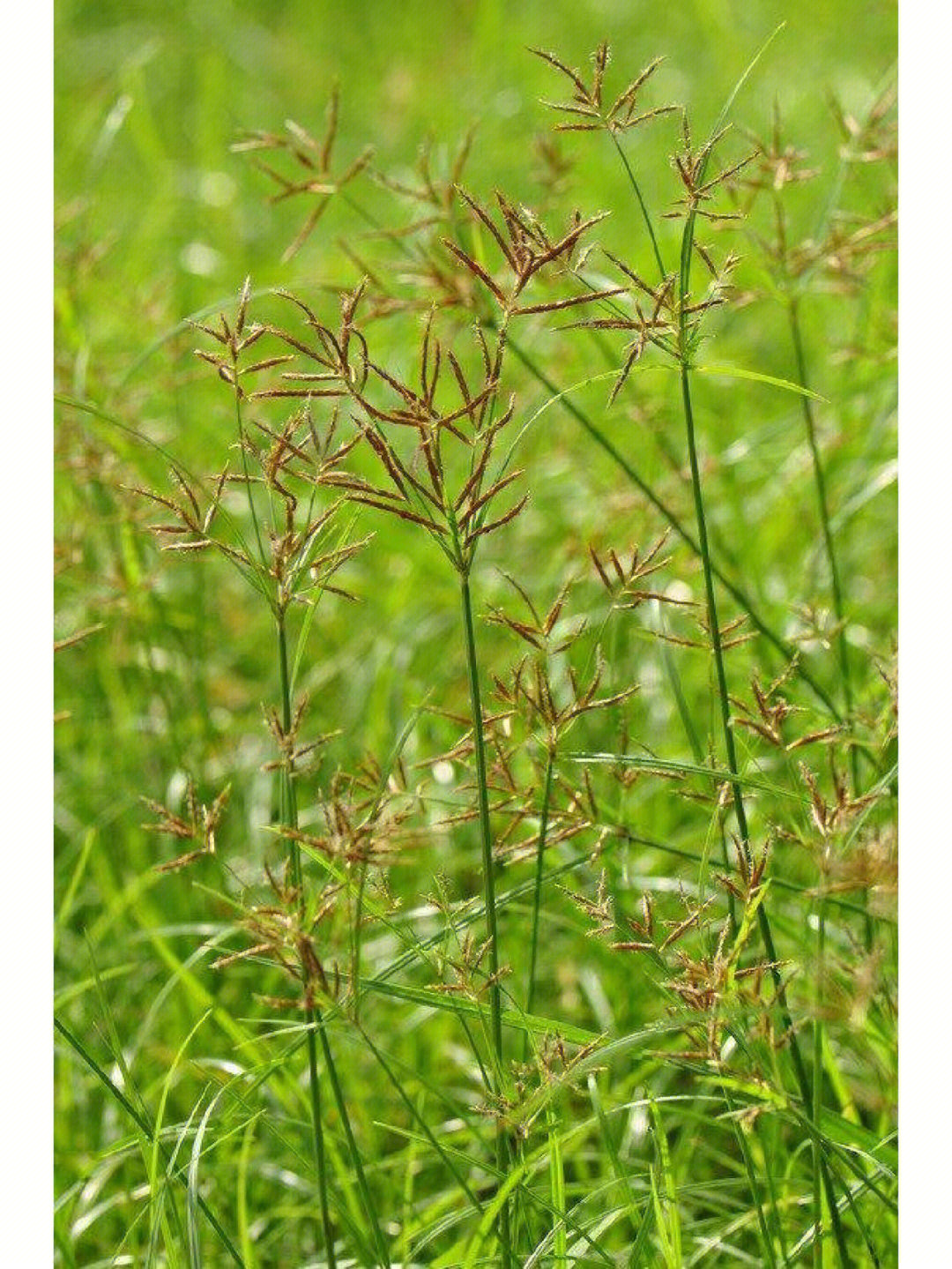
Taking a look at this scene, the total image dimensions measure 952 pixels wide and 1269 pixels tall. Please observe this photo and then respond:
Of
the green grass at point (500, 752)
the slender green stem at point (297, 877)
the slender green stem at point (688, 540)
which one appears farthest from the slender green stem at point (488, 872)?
the slender green stem at point (688, 540)

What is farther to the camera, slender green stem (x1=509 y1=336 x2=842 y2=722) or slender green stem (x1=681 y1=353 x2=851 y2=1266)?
slender green stem (x1=509 y1=336 x2=842 y2=722)

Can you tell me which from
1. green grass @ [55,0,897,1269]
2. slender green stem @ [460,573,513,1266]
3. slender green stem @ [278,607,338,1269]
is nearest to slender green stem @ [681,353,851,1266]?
green grass @ [55,0,897,1269]

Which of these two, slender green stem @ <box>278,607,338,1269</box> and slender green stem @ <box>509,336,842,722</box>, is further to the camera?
slender green stem @ <box>509,336,842,722</box>

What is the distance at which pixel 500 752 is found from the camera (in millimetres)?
1058

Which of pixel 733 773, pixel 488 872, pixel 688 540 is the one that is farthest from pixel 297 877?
pixel 688 540

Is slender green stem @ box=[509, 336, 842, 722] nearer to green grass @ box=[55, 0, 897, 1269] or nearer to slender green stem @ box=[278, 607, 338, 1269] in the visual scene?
green grass @ box=[55, 0, 897, 1269]

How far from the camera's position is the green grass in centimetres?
99

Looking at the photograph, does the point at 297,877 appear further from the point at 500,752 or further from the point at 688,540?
the point at 688,540

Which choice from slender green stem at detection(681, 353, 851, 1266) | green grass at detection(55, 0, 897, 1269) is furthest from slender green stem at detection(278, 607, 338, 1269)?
slender green stem at detection(681, 353, 851, 1266)

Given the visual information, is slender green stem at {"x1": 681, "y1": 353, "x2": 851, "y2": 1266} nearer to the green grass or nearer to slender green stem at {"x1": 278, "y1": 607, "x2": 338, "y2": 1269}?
the green grass

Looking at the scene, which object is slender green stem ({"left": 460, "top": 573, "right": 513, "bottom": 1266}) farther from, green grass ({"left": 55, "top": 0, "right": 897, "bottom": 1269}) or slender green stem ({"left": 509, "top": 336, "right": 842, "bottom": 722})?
slender green stem ({"left": 509, "top": 336, "right": 842, "bottom": 722})
